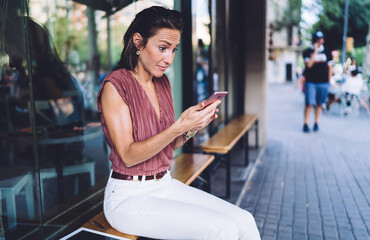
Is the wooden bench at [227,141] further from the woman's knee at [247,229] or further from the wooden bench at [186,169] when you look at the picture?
the woman's knee at [247,229]

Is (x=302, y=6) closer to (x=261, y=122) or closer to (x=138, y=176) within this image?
(x=261, y=122)

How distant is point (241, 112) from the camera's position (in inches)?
288

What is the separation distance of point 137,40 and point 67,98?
7.40 feet

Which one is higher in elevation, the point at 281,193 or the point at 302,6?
the point at 302,6

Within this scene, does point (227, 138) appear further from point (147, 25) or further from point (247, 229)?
point (147, 25)

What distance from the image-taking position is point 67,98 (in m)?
3.89

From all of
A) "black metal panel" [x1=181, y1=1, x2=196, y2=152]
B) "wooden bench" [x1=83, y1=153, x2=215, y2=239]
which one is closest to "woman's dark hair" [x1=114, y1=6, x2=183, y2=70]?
"wooden bench" [x1=83, y1=153, x2=215, y2=239]

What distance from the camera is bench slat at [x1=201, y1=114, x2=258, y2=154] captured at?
405 cm

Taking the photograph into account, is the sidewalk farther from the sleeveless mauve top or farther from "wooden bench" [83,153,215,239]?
the sleeveless mauve top

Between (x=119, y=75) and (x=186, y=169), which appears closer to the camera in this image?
(x=119, y=75)

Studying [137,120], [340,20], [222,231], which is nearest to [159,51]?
[137,120]

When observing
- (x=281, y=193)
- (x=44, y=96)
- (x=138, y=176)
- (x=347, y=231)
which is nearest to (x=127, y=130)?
(x=138, y=176)

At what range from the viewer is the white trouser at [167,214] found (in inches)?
67.1

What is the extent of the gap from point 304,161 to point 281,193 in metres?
1.75
